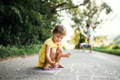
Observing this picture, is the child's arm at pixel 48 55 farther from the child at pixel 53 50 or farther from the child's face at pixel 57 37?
the child's face at pixel 57 37

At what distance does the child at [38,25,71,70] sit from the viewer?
18.2 ft

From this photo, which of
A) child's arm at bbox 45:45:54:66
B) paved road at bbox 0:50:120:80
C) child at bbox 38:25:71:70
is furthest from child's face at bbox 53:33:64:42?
paved road at bbox 0:50:120:80

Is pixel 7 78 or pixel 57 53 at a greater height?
pixel 57 53

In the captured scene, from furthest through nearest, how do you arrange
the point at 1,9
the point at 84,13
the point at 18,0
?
the point at 84,13 < the point at 18,0 < the point at 1,9

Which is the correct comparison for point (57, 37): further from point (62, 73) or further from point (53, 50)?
point (62, 73)

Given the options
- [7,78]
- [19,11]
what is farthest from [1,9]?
[7,78]

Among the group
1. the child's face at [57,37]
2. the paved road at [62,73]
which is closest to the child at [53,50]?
the child's face at [57,37]

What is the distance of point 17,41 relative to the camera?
14.2 meters

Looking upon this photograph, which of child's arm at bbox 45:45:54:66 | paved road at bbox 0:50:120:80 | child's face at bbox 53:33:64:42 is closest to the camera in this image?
paved road at bbox 0:50:120:80

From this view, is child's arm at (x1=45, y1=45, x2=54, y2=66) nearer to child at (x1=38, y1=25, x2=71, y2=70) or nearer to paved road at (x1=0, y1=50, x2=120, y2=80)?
child at (x1=38, y1=25, x2=71, y2=70)

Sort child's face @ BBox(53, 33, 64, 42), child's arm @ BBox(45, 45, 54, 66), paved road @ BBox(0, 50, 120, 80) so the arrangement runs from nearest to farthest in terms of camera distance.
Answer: paved road @ BBox(0, 50, 120, 80) < child's arm @ BBox(45, 45, 54, 66) < child's face @ BBox(53, 33, 64, 42)

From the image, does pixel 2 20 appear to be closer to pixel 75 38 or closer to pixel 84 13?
pixel 84 13

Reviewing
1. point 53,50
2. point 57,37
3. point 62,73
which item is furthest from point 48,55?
point 62,73

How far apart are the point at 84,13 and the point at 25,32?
1011 inches
